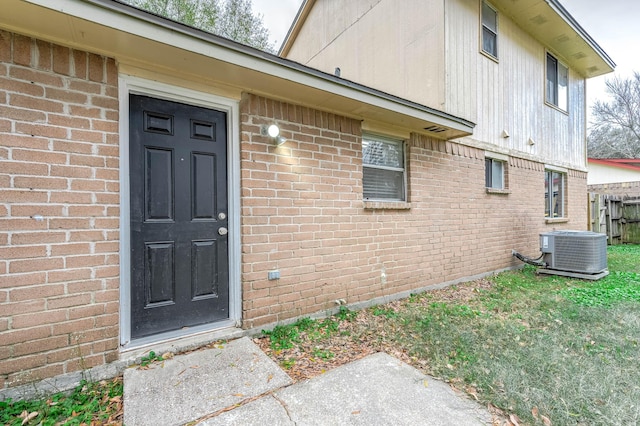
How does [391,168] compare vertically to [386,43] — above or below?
below

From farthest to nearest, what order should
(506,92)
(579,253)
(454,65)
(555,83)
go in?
(555,83), (506,92), (579,253), (454,65)

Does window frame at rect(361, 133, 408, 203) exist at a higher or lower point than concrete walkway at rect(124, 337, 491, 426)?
higher

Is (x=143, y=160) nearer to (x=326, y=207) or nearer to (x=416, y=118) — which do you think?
(x=326, y=207)

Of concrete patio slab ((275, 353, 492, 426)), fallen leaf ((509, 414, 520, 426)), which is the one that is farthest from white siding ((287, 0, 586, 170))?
fallen leaf ((509, 414, 520, 426))

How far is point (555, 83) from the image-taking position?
317 inches

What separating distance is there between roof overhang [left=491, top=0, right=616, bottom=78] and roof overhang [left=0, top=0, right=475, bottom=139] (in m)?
4.91

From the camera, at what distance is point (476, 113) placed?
583cm

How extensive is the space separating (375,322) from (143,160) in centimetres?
305

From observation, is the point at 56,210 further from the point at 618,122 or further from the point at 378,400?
the point at 618,122

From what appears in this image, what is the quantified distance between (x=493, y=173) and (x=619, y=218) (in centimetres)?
866

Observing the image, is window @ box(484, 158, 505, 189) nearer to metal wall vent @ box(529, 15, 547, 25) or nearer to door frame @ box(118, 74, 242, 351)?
metal wall vent @ box(529, 15, 547, 25)

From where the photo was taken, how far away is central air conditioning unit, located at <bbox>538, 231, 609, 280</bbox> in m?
5.71

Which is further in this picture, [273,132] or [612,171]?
[612,171]

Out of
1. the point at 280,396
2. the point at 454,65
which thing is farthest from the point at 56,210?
the point at 454,65
